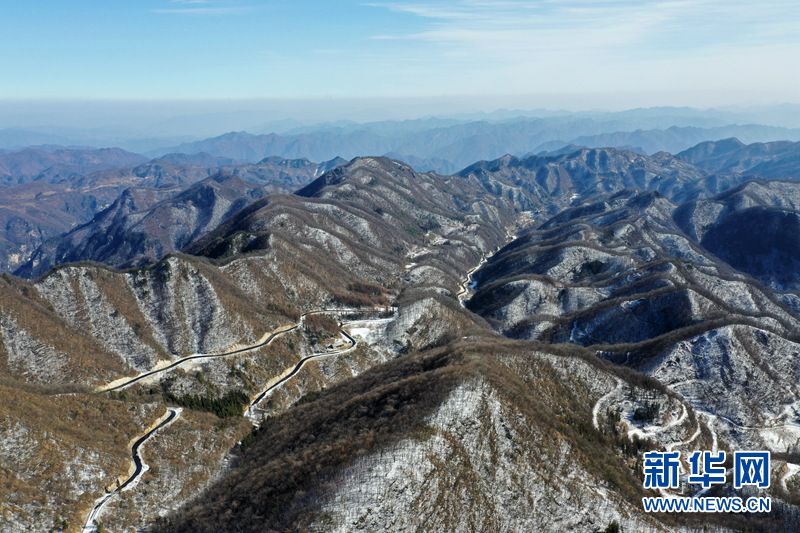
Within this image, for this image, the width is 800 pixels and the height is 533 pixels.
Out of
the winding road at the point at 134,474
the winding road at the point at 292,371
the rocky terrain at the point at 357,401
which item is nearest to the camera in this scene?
the rocky terrain at the point at 357,401

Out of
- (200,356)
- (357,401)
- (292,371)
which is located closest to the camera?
(357,401)

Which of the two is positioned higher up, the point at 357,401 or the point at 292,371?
the point at 357,401

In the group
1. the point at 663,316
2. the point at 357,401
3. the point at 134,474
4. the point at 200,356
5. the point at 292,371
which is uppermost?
the point at 357,401

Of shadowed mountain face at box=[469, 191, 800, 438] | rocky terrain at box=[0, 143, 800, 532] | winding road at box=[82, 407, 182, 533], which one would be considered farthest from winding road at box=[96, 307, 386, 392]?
shadowed mountain face at box=[469, 191, 800, 438]

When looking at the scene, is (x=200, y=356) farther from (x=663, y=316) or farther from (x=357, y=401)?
(x=663, y=316)

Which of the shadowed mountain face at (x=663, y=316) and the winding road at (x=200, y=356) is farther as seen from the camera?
the shadowed mountain face at (x=663, y=316)

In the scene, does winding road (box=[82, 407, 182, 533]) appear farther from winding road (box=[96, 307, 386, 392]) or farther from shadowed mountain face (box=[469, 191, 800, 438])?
shadowed mountain face (box=[469, 191, 800, 438])

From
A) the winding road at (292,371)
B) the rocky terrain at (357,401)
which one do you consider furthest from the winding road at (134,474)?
the winding road at (292,371)

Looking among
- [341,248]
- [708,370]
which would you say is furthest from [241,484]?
[341,248]

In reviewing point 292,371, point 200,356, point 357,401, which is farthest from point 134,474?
point 292,371

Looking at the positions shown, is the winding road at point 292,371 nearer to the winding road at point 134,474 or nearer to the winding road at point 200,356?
the winding road at point 200,356

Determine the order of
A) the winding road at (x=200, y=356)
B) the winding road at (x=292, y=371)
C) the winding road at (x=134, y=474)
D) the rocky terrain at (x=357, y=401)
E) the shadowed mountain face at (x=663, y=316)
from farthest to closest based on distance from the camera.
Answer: the winding road at (x=292, y=371) < the shadowed mountain face at (x=663, y=316) < the winding road at (x=200, y=356) < the winding road at (x=134, y=474) < the rocky terrain at (x=357, y=401)
